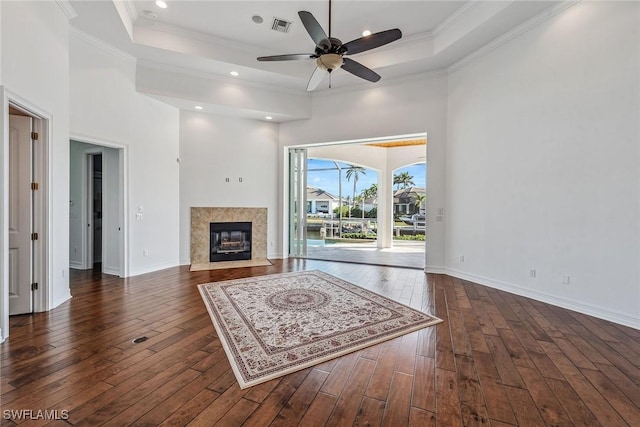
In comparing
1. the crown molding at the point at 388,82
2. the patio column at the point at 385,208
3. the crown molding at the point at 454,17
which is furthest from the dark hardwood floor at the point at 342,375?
the patio column at the point at 385,208

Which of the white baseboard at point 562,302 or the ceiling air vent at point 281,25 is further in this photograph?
the ceiling air vent at point 281,25

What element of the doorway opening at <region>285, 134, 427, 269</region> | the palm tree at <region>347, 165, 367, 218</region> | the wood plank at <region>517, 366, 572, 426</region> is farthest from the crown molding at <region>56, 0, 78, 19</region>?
the palm tree at <region>347, 165, 367, 218</region>

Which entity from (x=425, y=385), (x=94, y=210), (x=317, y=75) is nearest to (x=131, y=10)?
(x=317, y=75)

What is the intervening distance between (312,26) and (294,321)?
10.3 feet

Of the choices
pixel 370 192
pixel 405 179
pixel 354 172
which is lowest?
pixel 370 192

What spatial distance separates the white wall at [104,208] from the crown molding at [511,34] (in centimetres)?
630

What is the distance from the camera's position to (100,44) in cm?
450

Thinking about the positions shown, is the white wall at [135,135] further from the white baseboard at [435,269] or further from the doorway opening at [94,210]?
the white baseboard at [435,269]

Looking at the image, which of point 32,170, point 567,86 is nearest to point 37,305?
point 32,170

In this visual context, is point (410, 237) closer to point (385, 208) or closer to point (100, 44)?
point (385, 208)

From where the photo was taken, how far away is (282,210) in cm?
715

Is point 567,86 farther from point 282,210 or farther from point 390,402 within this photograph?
point 282,210

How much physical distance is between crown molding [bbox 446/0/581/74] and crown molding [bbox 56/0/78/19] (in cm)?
572

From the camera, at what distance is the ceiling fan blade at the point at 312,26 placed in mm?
2969
